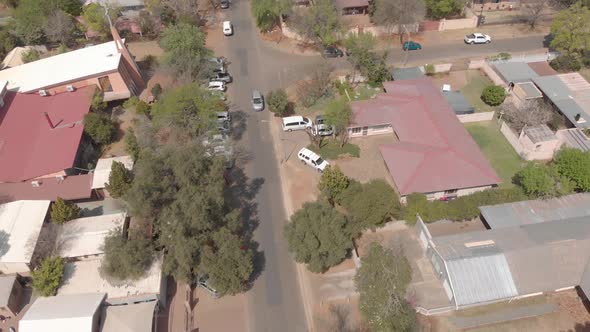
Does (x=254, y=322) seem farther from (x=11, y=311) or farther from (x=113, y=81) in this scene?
(x=113, y=81)

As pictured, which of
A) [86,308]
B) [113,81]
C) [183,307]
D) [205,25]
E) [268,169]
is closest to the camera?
[86,308]

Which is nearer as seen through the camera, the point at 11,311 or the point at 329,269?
the point at 11,311

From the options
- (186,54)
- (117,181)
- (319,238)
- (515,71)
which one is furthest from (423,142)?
(117,181)

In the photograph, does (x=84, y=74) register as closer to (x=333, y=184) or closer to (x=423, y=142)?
(x=333, y=184)

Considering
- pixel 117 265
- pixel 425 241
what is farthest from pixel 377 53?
pixel 117 265

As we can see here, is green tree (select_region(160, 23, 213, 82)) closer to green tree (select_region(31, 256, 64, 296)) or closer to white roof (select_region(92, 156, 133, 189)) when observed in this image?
white roof (select_region(92, 156, 133, 189))
